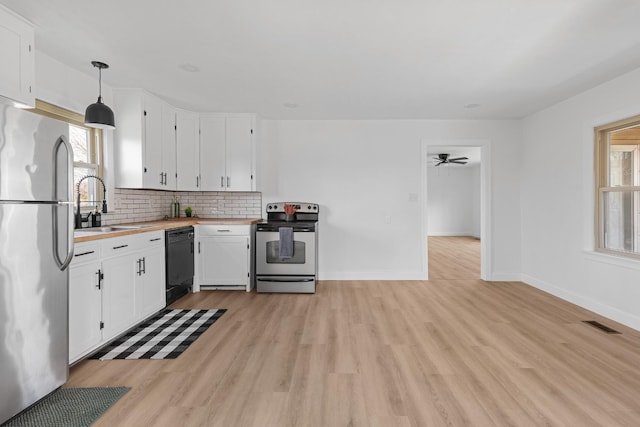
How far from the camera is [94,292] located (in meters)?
2.32

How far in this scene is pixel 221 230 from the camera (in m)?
4.01

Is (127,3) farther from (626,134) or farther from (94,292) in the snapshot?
(626,134)

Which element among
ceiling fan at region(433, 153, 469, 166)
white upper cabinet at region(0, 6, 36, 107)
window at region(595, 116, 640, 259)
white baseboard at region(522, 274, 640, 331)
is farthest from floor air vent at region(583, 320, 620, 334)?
ceiling fan at region(433, 153, 469, 166)

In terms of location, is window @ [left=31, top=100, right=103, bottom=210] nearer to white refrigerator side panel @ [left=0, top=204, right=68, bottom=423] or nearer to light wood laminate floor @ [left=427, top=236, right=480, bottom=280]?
white refrigerator side panel @ [left=0, top=204, right=68, bottom=423]

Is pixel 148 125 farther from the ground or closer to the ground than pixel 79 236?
farther from the ground

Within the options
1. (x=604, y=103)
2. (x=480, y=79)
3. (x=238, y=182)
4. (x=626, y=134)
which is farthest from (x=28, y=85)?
(x=626, y=134)

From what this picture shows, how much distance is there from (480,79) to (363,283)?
2.85 meters

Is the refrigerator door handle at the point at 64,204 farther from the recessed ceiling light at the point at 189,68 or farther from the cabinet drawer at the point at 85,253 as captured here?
the recessed ceiling light at the point at 189,68

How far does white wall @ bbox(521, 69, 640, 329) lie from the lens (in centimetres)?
301

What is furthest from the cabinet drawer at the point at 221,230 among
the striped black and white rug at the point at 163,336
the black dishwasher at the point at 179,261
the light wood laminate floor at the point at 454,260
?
the light wood laminate floor at the point at 454,260

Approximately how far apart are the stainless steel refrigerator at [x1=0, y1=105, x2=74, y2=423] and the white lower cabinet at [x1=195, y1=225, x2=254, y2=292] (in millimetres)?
2078

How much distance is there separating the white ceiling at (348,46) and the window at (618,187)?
585 millimetres

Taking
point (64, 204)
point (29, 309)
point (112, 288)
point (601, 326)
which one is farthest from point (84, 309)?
point (601, 326)

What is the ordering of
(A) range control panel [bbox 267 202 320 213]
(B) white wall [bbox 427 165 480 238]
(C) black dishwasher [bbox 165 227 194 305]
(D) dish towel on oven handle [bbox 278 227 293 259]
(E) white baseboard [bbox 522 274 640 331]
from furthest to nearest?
(B) white wall [bbox 427 165 480 238], (A) range control panel [bbox 267 202 320 213], (D) dish towel on oven handle [bbox 278 227 293 259], (C) black dishwasher [bbox 165 227 194 305], (E) white baseboard [bbox 522 274 640 331]
